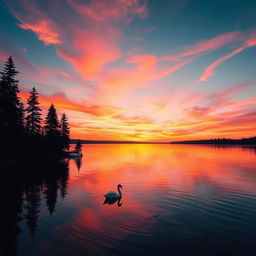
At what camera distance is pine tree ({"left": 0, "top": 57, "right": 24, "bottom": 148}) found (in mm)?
31297

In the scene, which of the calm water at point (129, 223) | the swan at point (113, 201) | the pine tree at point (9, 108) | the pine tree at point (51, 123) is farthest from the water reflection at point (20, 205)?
the pine tree at point (51, 123)

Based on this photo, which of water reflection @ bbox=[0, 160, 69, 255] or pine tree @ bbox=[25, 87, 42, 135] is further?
pine tree @ bbox=[25, 87, 42, 135]

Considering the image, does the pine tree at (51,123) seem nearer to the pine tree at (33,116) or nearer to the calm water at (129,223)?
the pine tree at (33,116)

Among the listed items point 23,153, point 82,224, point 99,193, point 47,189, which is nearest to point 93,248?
point 82,224

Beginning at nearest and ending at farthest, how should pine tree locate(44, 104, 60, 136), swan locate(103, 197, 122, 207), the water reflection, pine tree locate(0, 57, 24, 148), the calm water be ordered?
the calm water → the water reflection → swan locate(103, 197, 122, 207) → pine tree locate(0, 57, 24, 148) → pine tree locate(44, 104, 60, 136)

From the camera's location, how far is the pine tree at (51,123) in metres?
53.0

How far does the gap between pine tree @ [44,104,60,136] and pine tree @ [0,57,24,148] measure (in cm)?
1889

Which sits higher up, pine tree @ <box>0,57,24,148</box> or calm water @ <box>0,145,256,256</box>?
pine tree @ <box>0,57,24,148</box>

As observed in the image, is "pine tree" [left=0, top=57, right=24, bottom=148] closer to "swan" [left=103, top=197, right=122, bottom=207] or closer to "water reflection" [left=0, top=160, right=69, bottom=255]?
"water reflection" [left=0, top=160, right=69, bottom=255]

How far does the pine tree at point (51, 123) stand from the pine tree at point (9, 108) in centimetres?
1889

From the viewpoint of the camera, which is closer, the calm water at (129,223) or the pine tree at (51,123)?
the calm water at (129,223)

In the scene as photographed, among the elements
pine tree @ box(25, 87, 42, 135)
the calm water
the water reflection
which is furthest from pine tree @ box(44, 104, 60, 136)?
the calm water

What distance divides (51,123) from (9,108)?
71.5 ft

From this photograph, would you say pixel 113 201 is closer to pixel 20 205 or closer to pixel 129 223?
pixel 129 223
